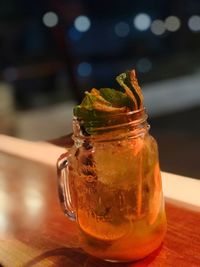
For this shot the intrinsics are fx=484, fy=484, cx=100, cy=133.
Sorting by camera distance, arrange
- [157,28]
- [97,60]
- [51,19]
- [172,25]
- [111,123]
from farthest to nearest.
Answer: [97,60] → [157,28] → [172,25] → [51,19] → [111,123]

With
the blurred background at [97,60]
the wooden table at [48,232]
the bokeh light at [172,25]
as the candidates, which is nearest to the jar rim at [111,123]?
the wooden table at [48,232]

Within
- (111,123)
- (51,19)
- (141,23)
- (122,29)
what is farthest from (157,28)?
(111,123)

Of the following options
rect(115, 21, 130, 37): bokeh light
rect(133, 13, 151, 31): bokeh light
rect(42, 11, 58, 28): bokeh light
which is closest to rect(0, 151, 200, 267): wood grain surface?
rect(42, 11, 58, 28): bokeh light

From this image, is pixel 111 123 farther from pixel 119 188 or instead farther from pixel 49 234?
pixel 49 234

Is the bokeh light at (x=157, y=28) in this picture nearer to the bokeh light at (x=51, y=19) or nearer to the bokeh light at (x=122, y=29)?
the bokeh light at (x=122, y=29)

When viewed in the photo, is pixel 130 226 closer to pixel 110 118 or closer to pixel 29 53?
pixel 110 118

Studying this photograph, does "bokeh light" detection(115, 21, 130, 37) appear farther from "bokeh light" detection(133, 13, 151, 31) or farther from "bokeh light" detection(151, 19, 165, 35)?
"bokeh light" detection(151, 19, 165, 35)
